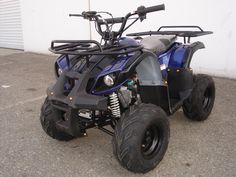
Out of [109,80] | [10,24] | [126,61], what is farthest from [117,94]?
[10,24]

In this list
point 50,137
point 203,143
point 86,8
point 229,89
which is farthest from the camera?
point 86,8

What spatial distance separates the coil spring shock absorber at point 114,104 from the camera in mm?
2896

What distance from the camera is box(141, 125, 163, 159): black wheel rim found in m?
2.96

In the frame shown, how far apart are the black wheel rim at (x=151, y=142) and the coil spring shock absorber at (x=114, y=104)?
13.1 inches

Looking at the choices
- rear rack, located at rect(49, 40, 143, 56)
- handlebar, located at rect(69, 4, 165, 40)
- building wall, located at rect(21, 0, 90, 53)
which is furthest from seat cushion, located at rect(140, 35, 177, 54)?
building wall, located at rect(21, 0, 90, 53)

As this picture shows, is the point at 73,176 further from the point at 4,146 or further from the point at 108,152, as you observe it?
the point at 4,146

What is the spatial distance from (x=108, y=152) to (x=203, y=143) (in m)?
1.06

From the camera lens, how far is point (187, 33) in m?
3.84

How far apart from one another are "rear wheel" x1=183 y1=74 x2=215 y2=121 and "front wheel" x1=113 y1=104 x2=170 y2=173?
1031 mm

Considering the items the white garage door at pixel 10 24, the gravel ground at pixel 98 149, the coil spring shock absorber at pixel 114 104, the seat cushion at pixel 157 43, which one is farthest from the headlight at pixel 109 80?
the white garage door at pixel 10 24

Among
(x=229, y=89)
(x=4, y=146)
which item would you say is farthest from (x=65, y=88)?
(x=229, y=89)

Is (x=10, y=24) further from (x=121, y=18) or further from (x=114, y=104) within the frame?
(x=114, y=104)

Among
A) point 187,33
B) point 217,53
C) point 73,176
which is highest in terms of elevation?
point 187,33

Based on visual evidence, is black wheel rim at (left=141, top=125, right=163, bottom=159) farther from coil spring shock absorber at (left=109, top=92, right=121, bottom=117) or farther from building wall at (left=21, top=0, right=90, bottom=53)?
building wall at (left=21, top=0, right=90, bottom=53)
